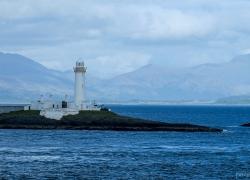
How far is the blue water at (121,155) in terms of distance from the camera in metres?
60.8

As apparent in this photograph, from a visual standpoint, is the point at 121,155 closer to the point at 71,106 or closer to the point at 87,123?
the point at 87,123

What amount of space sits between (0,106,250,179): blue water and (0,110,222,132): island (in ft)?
15.1

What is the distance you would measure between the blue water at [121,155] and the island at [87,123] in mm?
4613

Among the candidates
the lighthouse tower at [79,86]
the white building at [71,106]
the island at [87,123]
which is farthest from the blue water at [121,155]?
the lighthouse tower at [79,86]

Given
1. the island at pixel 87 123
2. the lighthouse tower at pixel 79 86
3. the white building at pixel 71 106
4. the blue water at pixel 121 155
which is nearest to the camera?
the blue water at pixel 121 155

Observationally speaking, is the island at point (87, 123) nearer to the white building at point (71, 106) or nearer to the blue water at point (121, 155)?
the white building at point (71, 106)

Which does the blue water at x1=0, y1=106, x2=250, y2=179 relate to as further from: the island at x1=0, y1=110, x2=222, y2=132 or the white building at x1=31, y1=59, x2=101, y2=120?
the white building at x1=31, y1=59, x2=101, y2=120

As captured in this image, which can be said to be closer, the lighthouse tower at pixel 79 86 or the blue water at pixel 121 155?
the blue water at pixel 121 155

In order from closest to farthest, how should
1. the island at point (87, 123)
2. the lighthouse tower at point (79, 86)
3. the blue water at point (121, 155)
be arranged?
the blue water at point (121, 155) → the island at point (87, 123) → the lighthouse tower at point (79, 86)

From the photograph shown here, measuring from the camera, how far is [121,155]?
75125mm

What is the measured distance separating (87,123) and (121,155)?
3754 cm

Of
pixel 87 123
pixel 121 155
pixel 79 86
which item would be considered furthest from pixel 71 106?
pixel 121 155

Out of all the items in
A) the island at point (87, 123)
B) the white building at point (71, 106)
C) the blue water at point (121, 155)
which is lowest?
the blue water at point (121, 155)

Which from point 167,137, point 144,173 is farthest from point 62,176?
point 167,137
